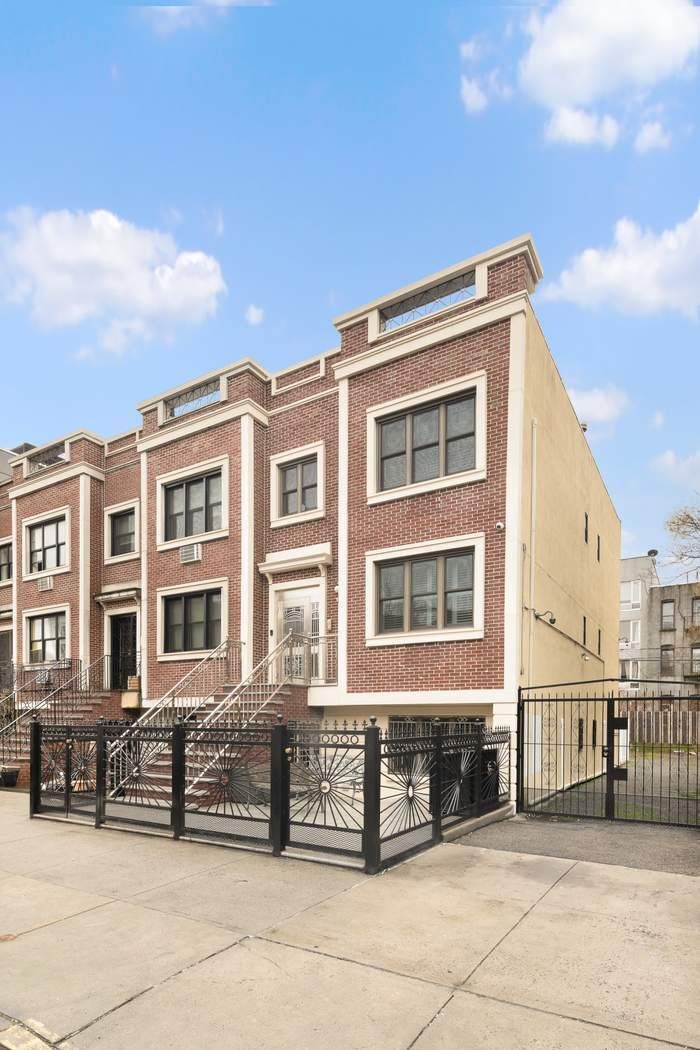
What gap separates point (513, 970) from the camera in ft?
15.6

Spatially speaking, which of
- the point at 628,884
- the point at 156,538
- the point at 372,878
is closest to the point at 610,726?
the point at 628,884

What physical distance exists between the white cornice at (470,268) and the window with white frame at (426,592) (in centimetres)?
509

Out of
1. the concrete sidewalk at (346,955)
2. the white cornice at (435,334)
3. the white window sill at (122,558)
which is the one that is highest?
the white cornice at (435,334)

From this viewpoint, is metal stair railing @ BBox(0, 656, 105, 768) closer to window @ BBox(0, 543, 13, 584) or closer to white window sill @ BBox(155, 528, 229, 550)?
white window sill @ BBox(155, 528, 229, 550)

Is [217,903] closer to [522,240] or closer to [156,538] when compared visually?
[522,240]

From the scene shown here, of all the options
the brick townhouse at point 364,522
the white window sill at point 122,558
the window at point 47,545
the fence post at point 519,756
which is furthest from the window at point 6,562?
the fence post at point 519,756

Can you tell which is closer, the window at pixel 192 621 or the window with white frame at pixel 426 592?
the window with white frame at pixel 426 592

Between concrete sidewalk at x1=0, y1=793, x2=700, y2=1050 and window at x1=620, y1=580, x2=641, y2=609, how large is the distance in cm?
4989

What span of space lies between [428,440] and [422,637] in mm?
3865

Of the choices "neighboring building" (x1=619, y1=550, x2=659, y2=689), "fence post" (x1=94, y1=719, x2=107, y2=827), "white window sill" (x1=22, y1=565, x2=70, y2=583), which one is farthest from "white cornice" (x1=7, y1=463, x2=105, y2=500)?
"neighboring building" (x1=619, y1=550, x2=659, y2=689)

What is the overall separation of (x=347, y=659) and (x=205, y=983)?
9.52 meters

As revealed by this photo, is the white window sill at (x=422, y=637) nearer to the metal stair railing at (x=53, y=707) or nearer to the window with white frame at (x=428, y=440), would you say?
the window with white frame at (x=428, y=440)

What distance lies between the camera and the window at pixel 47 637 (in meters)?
20.9

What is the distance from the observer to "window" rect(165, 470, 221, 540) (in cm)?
1738
